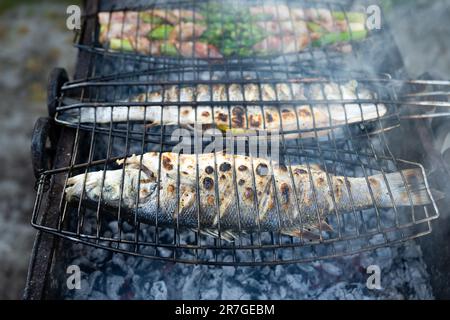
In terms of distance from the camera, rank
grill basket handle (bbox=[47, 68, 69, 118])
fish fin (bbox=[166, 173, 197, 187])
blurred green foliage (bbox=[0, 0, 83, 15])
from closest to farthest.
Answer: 1. fish fin (bbox=[166, 173, 197, 187])
2. grill basket handle (bbox=[47, 68, 69, 118])
3. blurred green foliage (bbox=[0, 0, 83, 15])

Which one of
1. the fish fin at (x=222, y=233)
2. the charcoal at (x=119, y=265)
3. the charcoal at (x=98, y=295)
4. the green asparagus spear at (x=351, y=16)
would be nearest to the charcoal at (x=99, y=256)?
the charcoal at (x=119, y=265)

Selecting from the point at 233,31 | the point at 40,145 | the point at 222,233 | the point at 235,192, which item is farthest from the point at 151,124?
the point at 233,31

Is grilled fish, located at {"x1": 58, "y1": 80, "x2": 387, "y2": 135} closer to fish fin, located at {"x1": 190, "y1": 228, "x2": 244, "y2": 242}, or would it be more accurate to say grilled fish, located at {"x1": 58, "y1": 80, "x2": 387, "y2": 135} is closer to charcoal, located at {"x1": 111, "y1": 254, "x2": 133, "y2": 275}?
fish fin, located at {"x1": 190, "y1": 228, "x2": 244, "y2": 242}

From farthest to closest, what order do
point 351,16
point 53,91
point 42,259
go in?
1. point 351,16
2. point 53,91
3. point 42,259

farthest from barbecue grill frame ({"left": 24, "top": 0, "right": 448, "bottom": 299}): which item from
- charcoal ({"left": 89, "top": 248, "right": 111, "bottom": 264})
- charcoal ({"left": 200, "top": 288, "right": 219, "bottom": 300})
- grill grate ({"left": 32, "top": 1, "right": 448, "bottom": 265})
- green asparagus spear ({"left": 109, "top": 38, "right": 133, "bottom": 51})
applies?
green asparagus spear ({"left": 109, "top": 38, "right": 133, "bottom": 51})

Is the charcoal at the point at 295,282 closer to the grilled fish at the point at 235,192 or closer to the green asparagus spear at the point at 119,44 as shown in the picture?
the grilled fish at the point at 235,192

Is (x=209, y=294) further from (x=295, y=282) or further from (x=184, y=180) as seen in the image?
(x=184, y=180)
